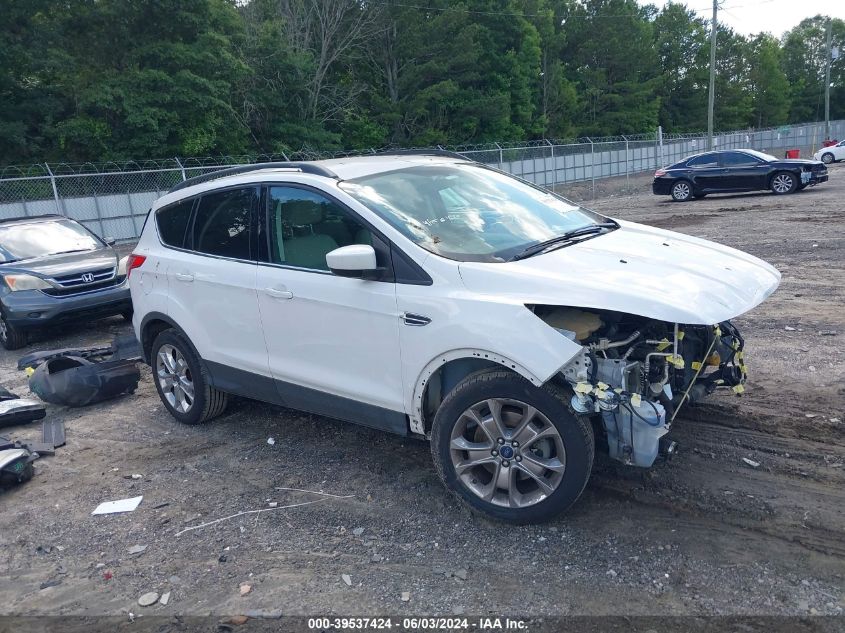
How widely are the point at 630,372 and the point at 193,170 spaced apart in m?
22.0

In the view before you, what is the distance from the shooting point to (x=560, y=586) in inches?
129

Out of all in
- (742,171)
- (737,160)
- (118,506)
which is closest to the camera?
(118,506)

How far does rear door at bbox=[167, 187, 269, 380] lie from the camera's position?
16.0 feet

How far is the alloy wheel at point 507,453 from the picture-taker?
11.9 feet

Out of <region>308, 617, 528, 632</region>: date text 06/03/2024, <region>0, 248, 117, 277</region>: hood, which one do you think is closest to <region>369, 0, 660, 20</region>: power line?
<region>0, 248, 117, 277</region>: hood

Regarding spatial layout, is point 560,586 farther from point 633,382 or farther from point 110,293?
point 110,293

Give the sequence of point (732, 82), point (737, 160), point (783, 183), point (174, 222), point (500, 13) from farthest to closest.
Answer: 1. point (732, 82)
2. point (500, 13)
3. point (737, 160)
4. point (783, 183)
5. point (174, 222)

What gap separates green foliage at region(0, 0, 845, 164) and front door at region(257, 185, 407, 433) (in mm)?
25103

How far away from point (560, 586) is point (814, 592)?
109cm

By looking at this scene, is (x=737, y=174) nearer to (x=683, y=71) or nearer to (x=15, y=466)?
(x=15, y=466)

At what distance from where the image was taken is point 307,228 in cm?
457

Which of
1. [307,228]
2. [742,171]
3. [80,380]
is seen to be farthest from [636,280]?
[742,171]

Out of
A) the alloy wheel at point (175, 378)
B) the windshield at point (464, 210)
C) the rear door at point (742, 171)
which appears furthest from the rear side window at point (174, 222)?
the rear door at point (742, 171)

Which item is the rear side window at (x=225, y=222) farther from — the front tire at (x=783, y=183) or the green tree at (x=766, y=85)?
the green tree at (x=766, y=85)
